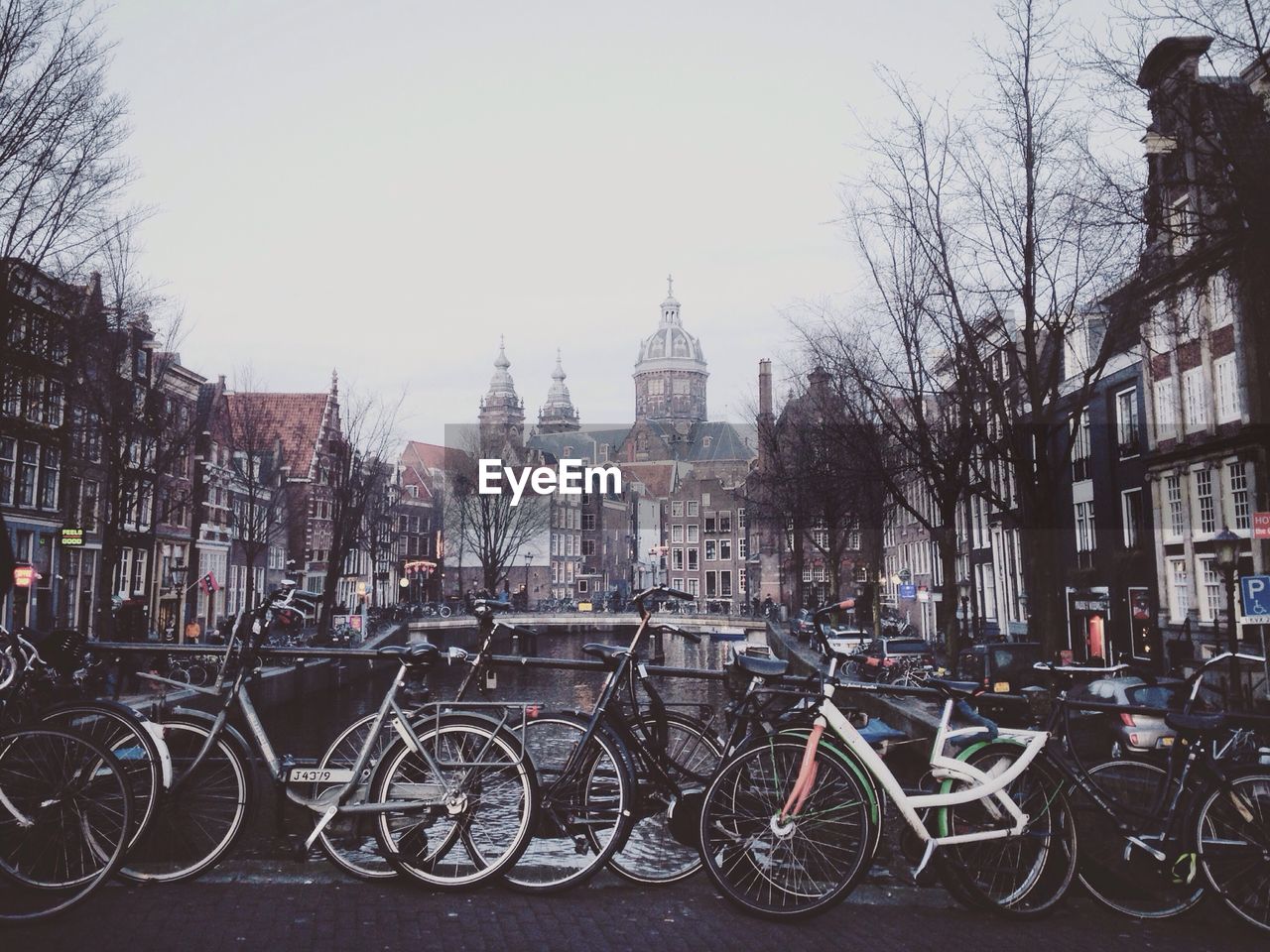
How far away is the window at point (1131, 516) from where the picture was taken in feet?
111

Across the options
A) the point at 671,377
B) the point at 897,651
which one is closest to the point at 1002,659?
the point at 897,651

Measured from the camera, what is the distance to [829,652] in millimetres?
5250

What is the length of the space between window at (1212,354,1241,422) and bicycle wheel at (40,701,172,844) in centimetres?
2911

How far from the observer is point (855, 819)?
193 inches

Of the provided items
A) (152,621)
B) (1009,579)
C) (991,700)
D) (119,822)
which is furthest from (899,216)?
(152,621)

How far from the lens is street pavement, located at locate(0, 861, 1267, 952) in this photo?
445cm

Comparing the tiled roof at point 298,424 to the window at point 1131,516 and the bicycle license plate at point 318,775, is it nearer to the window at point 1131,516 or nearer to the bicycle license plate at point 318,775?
the window at point 1131,516

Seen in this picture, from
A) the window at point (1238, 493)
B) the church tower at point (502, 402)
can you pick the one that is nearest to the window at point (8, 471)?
the window at point (1238, 493)

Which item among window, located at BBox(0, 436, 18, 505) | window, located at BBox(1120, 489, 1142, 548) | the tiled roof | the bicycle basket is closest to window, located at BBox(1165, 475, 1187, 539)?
window, located at BBox(1120, 489, 1142, 548)

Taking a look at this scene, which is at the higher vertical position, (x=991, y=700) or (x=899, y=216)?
(x=899, y=216)

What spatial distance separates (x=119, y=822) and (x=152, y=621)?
147 feet

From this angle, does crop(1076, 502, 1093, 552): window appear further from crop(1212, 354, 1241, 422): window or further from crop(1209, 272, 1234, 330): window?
crop(1209, 272, 1234, 330): window

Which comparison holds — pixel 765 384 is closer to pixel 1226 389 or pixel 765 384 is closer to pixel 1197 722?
pixel 1226 389

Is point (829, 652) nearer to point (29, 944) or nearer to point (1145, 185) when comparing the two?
point (29, 944)
